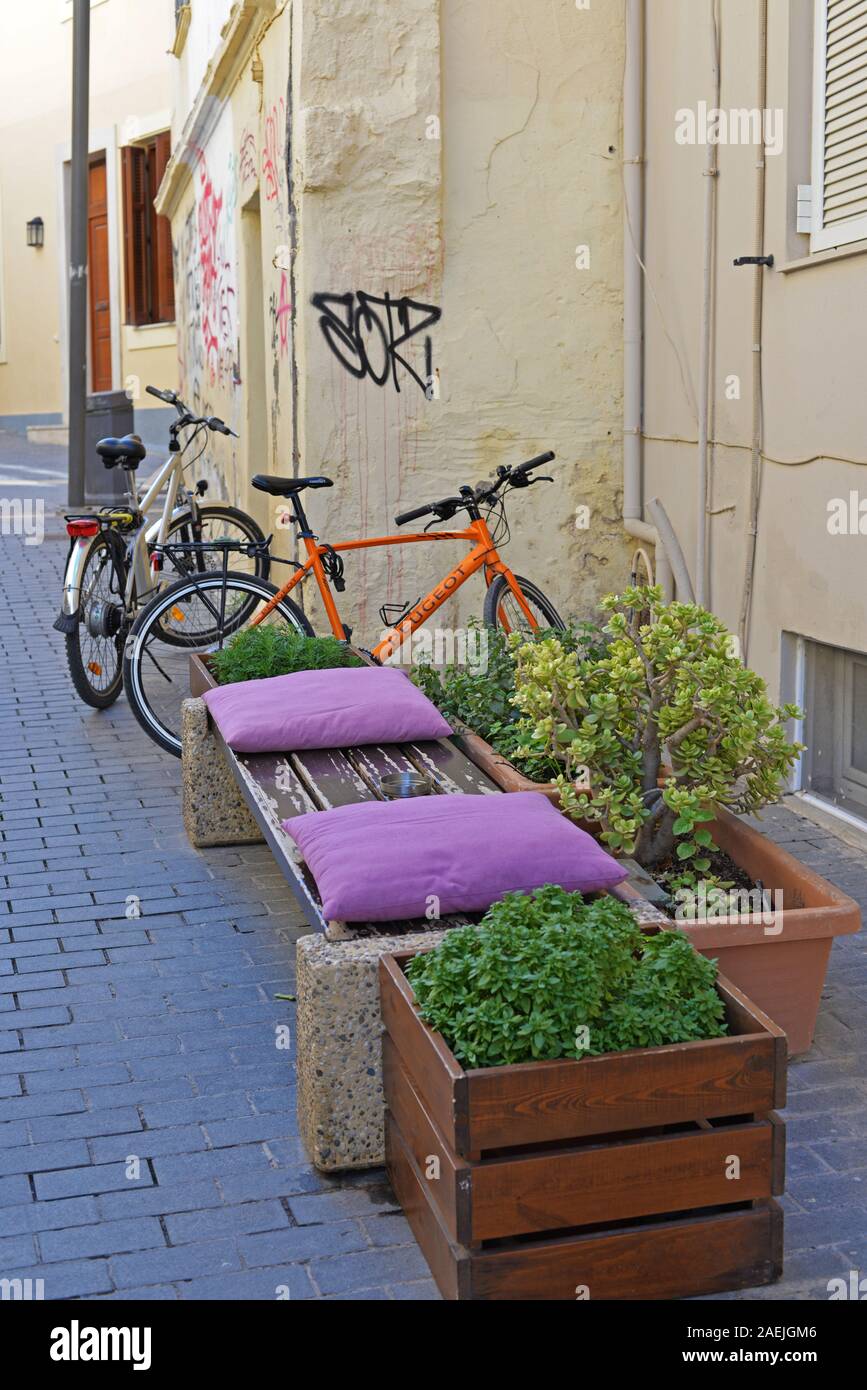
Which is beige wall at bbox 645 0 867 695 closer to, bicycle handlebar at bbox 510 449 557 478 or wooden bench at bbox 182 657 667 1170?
bicycle handlebar at bbox 510 449 557 478

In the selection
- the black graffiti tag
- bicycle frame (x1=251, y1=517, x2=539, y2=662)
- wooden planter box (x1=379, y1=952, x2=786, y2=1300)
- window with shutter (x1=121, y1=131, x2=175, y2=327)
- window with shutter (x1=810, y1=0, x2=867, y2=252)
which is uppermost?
window with shutter (x1=121, y1=131, x2=175, y2=327)

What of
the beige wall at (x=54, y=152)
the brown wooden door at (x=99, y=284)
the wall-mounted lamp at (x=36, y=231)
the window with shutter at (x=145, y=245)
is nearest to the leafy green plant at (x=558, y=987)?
the beige wall at (x=54, y=152)

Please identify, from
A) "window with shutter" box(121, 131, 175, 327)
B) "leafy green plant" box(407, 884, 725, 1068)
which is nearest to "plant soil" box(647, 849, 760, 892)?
"leafy green plant" box(407, 884, 725, 1068)

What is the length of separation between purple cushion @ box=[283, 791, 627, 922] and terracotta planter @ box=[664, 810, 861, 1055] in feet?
1.00

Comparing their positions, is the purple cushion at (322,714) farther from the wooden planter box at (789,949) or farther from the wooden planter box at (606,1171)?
the wooden planter box at (606,1171)

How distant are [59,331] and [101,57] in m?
4.42

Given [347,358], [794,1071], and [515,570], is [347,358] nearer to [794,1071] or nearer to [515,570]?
[515,570]

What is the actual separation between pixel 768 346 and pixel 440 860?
3563 millimetres

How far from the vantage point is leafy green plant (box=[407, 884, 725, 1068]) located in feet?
9.36

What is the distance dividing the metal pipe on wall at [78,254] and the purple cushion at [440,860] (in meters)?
11.7
